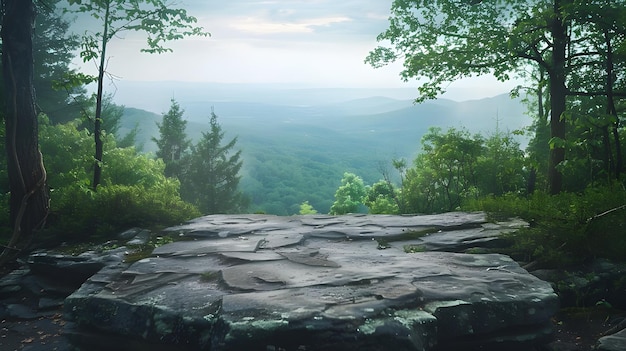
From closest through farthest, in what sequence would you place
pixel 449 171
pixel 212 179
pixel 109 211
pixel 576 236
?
pixel 576 236 → pixel 109 211 → pixel 449 171 → pixel 212 179

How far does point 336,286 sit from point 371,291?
0.37 metres


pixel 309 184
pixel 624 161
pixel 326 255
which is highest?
pixel 624 161

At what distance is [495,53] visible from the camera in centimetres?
1493

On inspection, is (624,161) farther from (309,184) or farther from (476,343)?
(309,184)

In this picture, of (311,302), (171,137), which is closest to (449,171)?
(311,302)

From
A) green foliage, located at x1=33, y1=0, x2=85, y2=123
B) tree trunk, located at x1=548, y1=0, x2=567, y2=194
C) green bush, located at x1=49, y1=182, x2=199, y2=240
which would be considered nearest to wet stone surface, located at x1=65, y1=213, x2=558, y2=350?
green bush, located at x1=49, y1=182, x2=199, y2=240

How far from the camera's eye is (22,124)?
8977mm

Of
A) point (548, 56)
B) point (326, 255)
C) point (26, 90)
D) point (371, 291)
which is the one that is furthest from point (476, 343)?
point (548, 56)

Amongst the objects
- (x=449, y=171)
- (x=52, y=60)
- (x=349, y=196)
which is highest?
(x=52, y=60)

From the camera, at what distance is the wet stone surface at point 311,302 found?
13.3ft

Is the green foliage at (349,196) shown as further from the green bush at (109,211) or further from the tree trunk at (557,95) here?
the green bush at (109,211)

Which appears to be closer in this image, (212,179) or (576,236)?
(576,236)

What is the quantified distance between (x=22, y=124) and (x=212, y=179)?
49682 millimetres

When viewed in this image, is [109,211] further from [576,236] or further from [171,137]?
[171,137]
